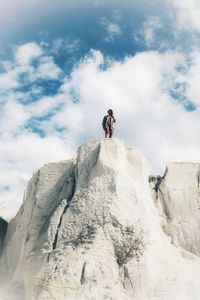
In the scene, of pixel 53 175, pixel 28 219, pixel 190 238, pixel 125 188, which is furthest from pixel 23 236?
pixel 190 238

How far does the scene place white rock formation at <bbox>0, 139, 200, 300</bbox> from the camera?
22.2 m

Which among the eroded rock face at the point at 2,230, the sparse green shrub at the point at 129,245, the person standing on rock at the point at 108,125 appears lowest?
the sparse green shrub at the point at 129,245

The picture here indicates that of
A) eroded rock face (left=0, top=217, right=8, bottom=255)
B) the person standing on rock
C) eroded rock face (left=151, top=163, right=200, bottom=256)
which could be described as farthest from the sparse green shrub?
eroded rock face (left=0, top=217, right=8, bottom=255)

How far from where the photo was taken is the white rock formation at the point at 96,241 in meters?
22.2

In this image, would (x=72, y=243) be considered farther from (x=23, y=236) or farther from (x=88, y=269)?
(x=23, y=236)

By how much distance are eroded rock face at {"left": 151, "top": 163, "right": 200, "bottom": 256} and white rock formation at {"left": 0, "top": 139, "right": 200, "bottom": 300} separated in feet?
2.65

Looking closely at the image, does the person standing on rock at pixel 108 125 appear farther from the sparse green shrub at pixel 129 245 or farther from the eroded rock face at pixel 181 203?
the sparse green shrub at pixel 129 245

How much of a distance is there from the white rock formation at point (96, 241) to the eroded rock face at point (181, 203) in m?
0.81

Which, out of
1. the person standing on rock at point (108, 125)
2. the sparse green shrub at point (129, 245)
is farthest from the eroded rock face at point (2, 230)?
the sparse green shrub at point (129, 245)

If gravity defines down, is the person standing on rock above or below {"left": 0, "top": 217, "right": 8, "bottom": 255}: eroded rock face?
above

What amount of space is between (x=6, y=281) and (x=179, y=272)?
8.54 m

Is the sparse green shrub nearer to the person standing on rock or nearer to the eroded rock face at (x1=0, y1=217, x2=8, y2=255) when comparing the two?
the person standing on rock

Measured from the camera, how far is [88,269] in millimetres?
22312

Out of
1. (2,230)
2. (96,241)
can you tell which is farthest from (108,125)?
(2,230)
